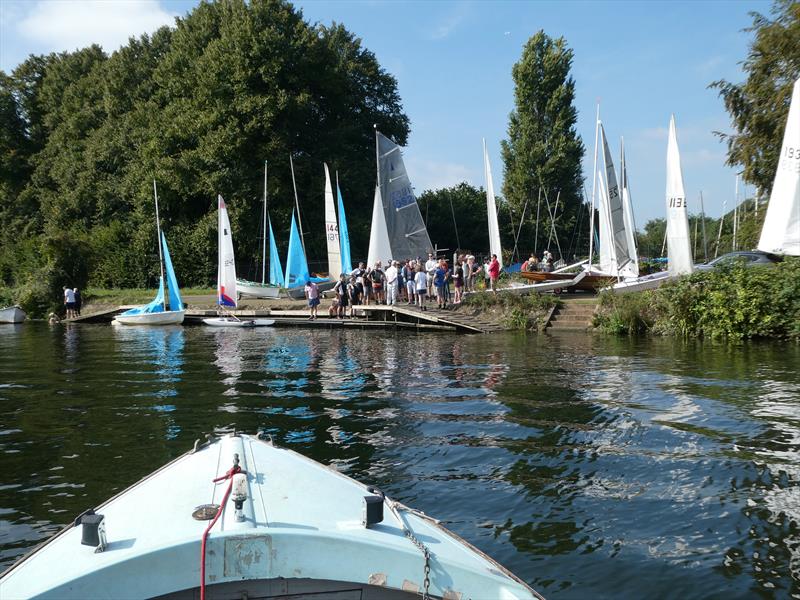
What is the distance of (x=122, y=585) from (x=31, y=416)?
10010mm

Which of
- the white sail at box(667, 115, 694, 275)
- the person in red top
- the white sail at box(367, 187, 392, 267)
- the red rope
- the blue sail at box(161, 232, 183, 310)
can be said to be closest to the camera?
the red rope

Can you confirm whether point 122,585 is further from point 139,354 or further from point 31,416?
point 139,354

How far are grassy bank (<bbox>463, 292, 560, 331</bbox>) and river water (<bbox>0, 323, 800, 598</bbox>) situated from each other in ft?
20.9

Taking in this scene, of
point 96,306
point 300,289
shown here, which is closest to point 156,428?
point 300,289

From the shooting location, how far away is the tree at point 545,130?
52.1 m

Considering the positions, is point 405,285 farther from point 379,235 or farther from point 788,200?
point 788,200

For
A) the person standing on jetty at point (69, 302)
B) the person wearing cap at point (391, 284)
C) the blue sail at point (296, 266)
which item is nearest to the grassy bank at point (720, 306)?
the person wearing cap at point (391, 284)

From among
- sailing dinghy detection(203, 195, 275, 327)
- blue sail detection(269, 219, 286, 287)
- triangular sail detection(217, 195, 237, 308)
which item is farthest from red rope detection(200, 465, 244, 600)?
blue sail detection(269, 219, 286, 287)

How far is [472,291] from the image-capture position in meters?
29.4

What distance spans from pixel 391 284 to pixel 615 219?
996 centimetres

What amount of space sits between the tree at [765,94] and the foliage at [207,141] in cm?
2189

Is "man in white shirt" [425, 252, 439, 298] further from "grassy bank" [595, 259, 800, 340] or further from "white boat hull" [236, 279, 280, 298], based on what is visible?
"white boat hull" [236, 279, 280, 298]

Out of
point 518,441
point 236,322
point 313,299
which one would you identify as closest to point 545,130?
point 313,299

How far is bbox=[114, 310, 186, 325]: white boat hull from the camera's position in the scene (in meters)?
31.6
